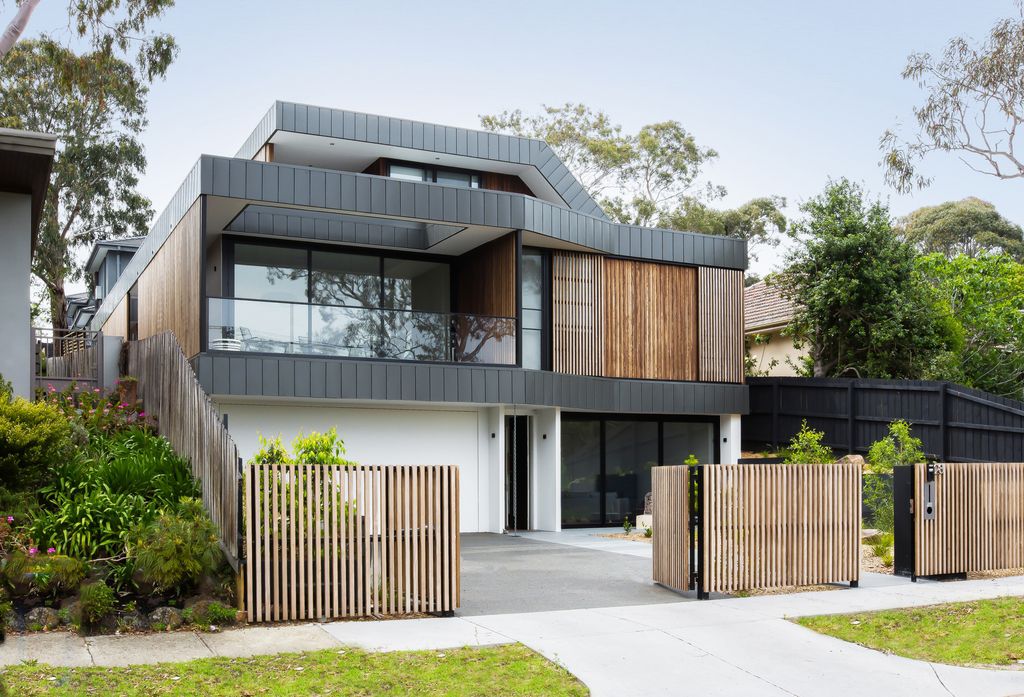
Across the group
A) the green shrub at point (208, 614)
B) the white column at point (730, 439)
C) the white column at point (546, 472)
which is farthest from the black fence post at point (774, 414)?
the green shrub at point (208, 614)

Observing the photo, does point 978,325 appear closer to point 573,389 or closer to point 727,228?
point 573,389

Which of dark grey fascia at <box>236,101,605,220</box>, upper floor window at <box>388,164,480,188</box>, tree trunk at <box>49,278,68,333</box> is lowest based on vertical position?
tree trunk at <box>49,278,68,333</box>

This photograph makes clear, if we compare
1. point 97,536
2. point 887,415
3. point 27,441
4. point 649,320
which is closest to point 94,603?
point 97,536

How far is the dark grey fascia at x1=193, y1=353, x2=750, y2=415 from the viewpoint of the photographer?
663 inches

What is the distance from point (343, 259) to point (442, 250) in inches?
81.8

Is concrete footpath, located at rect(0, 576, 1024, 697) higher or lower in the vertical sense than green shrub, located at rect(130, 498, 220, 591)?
lower

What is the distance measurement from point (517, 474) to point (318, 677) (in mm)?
13496

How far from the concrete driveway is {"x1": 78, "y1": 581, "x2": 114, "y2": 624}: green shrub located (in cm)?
339

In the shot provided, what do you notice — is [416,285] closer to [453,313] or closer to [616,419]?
[453,313]

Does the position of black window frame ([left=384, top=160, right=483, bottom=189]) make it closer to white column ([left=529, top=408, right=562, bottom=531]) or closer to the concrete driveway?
white column ([left=529, top=408, right=562, bottom=531])

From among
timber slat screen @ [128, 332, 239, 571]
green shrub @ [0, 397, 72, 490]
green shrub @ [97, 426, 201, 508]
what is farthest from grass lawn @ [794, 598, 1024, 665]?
green shrub @ [0, 397, 72, 490]

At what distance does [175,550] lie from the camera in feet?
30.8

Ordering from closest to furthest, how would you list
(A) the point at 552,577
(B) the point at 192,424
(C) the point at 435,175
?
1. (B) the point at 192,424
2. (A) the point at 552,577
3. (C) the point at 435,175

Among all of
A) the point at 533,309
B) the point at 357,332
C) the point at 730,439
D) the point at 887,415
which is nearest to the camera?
the point at 357,332
